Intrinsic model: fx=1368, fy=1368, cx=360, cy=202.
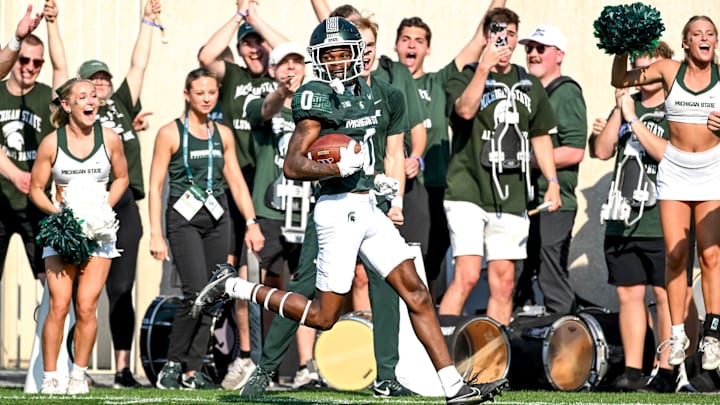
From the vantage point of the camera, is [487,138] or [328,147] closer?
[328,147]

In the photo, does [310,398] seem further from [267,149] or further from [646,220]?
[646,220]

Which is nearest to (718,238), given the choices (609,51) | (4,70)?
(609,51)

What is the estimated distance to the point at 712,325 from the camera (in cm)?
888

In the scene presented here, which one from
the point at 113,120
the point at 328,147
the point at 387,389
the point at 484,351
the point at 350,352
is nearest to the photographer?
the point at 328,147

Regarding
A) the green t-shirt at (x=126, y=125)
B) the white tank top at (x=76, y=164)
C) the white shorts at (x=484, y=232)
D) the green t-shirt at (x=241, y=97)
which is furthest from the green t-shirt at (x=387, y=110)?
the green t-shirt at (x=126, y=125)

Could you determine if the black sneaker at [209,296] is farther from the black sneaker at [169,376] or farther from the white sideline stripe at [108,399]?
the black sneaker at [169,376]

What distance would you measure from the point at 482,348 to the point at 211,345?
7.66 feet

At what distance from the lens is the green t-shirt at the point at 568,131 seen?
1111cm

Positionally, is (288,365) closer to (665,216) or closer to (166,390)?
(166,390)

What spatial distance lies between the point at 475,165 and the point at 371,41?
1.52m

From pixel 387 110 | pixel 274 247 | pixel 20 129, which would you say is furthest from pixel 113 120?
pixel 387 110

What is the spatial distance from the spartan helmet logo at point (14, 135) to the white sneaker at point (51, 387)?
2350 mm

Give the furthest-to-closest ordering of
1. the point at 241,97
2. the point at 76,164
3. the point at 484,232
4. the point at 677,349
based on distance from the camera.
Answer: the point at 241,97
the point at 484,232
the point at 76,164
the point at 677,349

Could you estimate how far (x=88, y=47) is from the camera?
13.2 m
